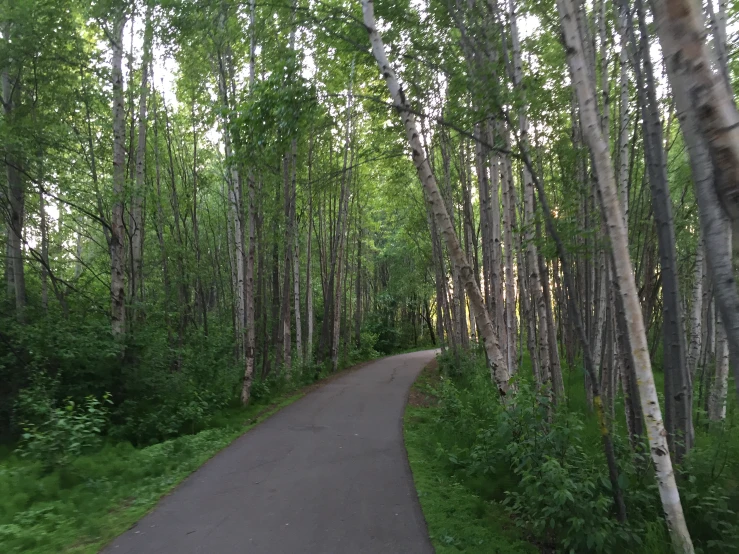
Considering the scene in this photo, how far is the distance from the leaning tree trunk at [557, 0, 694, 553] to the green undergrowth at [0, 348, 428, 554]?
5.42 m

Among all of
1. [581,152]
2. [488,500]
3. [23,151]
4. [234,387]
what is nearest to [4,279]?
[23,151]

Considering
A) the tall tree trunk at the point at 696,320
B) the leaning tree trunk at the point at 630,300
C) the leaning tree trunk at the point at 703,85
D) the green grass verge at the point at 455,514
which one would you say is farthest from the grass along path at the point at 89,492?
the tall tree trunk at the point at 696,320

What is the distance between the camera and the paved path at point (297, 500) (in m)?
4.88

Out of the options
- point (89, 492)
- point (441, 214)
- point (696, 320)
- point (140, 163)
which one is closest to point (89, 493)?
point (89, 492)

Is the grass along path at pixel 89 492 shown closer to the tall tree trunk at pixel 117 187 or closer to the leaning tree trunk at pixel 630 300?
the tall tree trunk at pixel 117 187

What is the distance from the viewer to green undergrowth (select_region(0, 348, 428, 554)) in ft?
16.6

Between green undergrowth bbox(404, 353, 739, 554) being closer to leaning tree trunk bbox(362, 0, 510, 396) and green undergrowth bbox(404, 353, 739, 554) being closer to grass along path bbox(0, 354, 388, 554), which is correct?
leaning tree trunk bbox(362, 0, 510, 396)

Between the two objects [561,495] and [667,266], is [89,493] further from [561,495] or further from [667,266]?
[667,266]

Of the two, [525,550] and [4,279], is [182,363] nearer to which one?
[4,279]

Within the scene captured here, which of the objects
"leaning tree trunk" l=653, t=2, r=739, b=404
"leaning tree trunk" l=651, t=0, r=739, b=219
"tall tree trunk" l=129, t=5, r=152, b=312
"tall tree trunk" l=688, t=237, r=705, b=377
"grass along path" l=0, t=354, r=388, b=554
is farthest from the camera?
"tall tree trunk" l=129, t=5, r=152, b=312

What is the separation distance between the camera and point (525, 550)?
15.3ft

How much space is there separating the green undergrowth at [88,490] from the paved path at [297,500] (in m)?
0.32

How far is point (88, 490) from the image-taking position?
6480 millimetres

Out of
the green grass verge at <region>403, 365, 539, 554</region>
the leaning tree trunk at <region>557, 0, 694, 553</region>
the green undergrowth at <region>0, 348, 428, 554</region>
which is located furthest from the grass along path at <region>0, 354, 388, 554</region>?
the leaning tree trunk at <region>557, 0, 694, 553</region>
